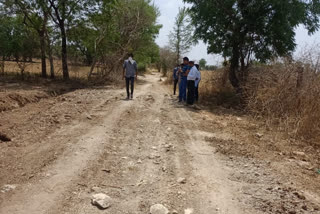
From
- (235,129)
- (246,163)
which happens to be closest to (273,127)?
(235,129)

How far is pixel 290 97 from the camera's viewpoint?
7.35 meters

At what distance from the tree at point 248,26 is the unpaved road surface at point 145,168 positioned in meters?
5.48

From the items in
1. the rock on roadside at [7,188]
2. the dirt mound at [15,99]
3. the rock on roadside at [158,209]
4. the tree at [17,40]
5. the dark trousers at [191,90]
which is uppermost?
the tree at [17,40]

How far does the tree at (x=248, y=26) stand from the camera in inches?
384

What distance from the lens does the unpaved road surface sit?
2939 millimetres

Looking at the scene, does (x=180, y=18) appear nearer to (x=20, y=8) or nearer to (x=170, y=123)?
(x=20, y=8)

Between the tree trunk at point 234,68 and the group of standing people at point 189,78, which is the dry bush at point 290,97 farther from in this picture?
the tree trunk at point 234,68

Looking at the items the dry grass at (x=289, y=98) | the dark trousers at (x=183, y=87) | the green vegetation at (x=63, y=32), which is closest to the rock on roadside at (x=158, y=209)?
the dry grass at (x=289, y=98)

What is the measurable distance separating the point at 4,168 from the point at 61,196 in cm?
127

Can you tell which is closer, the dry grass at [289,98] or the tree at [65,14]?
the dry grass at [289,98]

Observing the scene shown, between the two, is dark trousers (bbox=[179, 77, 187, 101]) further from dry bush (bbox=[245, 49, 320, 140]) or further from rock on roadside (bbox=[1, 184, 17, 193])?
rock on roadside (bbox=[1, 184, 17, 193])

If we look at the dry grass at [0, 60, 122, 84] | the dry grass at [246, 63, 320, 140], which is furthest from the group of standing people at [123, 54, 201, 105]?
the dry grass at [0, 60, 122, 84]

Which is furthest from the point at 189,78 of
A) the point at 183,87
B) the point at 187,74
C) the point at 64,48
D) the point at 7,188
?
the point at 64,48

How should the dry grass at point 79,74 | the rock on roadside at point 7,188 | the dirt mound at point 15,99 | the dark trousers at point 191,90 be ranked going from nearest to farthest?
the rock on roadside at point 7,188
the dirt mound at point 15,99
the dark trousers at point 191,90
the dry grass at point 79,74
